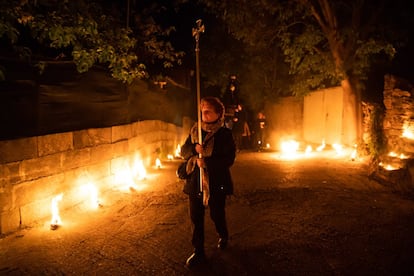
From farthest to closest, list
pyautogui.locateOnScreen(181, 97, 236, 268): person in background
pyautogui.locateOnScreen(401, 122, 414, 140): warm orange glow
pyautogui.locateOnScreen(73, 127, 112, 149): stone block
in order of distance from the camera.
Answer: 1. pyautogui.locateOnScreen(401, 122, 414, 140): warm orange glow
2. pyautogui.locateOnScreen(73, 127, 112, 149): stone block
3. pyautogui.locateOnScreen(181, 97, 236, 268): person in background

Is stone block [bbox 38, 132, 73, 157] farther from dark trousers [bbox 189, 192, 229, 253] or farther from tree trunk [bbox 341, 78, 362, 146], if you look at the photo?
tree trunk [bbox 341, 78, 362, 146]

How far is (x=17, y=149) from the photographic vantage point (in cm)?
636

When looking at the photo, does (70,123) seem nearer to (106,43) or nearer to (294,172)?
(106,43)

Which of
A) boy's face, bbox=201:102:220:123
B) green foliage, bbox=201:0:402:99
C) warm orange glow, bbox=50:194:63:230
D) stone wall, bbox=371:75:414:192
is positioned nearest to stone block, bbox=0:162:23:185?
warm orange glow, bbox=50:194:63:230

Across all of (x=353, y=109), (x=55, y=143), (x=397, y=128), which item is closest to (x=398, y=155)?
(x=397, y=128)

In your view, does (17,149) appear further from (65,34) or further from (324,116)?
(324,116)

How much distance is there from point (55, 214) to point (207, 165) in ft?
11.4

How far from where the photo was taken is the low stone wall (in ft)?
20.3

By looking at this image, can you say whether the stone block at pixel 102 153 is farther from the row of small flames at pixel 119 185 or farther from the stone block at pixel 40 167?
the stone block at pixel 40 167

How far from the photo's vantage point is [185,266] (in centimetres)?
497

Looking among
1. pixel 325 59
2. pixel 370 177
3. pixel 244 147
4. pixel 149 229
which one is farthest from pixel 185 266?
pixel 244 147

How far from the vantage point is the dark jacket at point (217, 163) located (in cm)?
500

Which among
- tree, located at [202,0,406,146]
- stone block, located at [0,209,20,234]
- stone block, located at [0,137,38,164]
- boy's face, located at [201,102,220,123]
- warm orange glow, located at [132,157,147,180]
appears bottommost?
stone block, located at [0,209,20,234]

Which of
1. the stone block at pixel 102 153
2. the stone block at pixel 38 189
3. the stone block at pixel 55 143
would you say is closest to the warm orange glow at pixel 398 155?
the stone block at pixel 102 153
